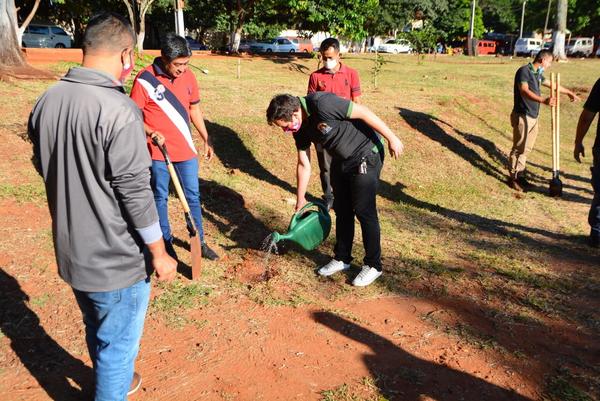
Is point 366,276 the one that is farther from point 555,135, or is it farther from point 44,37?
point 44,37

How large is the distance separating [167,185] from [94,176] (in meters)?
2.13

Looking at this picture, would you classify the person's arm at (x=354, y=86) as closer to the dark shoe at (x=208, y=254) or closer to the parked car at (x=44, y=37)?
the dark shoe at (x=208, y=254)

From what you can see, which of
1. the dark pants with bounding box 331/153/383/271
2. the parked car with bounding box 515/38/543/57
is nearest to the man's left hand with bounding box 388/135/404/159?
the dark pants with bounding box 331/153/383/271

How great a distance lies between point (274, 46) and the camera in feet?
122

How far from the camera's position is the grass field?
368 centimetres

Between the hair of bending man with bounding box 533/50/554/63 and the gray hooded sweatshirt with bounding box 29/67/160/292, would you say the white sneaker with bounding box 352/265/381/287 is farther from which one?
the hair of bending man with bounding box 533/50/554/63

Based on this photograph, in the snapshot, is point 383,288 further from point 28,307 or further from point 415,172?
point 415,172

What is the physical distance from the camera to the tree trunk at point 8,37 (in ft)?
35.0

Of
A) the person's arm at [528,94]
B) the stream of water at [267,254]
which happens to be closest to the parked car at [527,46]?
the person's arm at [528,94]

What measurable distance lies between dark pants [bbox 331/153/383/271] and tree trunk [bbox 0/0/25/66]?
9.71 m

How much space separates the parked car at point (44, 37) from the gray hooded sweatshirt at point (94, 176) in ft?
93.0

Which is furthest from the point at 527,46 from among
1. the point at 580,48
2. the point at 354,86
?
the point at 354,86

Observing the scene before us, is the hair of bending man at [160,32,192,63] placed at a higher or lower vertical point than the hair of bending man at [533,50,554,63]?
lower

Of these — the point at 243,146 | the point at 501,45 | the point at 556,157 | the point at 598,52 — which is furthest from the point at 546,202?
the point at 501,45
